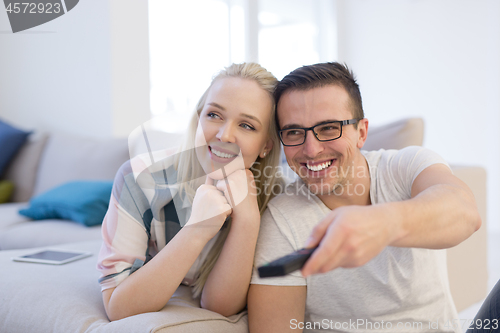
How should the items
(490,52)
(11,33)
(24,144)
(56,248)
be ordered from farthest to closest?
(490,52), (11,33), (24,144), (56,248)

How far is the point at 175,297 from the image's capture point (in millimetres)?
1108

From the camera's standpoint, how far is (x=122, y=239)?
1.03 metres

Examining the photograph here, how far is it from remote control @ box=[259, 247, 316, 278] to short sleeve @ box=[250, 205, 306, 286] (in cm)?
52

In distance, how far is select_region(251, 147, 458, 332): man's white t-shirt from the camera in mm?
1049

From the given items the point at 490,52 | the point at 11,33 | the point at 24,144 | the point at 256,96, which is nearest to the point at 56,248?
the point at 256,96

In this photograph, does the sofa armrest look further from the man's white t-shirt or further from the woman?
the woman

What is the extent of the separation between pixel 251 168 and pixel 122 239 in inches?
16.5

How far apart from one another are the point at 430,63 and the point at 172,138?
13.1 feet

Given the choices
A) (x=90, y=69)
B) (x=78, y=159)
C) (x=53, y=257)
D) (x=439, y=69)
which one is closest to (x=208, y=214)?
(x=53, y=257)

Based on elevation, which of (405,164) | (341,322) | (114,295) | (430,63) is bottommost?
(341,322)

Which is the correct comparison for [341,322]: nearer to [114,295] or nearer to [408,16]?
[114,295]

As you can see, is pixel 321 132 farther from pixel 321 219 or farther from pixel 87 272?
pixel 87 272

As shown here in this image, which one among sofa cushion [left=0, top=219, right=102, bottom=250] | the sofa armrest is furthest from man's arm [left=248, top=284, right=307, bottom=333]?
sofa cushion [left=0, top=219, right=102, bottom=250]

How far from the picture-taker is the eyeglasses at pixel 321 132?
3.48 feet
